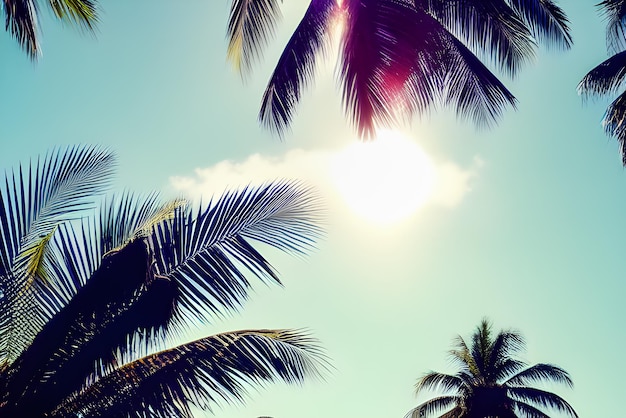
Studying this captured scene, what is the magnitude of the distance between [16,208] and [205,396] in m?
2.60

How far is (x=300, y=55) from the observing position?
311 inches

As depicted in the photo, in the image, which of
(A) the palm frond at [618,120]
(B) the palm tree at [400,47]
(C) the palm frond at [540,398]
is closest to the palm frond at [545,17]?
(B) the palm tree at [400,47]

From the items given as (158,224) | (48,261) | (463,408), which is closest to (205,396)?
(158,224)

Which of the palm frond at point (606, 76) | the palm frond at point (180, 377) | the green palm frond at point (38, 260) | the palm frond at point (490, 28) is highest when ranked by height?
the palm frond at point (606, 76)

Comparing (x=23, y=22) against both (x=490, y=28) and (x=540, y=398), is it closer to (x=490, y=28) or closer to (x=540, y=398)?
(x=490, y=28)

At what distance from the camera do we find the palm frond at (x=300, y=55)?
7895 mm

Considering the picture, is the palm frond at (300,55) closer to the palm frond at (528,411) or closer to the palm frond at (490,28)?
the palm frond at (490,28)

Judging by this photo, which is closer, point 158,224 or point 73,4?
point 158,224

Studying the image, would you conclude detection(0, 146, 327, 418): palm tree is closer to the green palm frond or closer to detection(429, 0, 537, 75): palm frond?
the green palm frond

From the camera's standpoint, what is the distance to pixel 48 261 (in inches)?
214

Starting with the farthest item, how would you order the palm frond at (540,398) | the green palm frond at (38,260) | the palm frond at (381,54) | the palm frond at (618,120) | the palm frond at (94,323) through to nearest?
the palm frond at (540,398), the palm frond at (618,120), the palm frond at (381,54), the green palm frond at (38,260), the palm frond at (94,323)

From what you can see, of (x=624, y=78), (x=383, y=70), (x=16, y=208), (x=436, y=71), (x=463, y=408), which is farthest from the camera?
(x=463, y=408)

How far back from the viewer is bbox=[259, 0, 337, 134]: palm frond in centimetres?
789

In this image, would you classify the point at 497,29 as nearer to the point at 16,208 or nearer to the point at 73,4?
the point at 73,4
